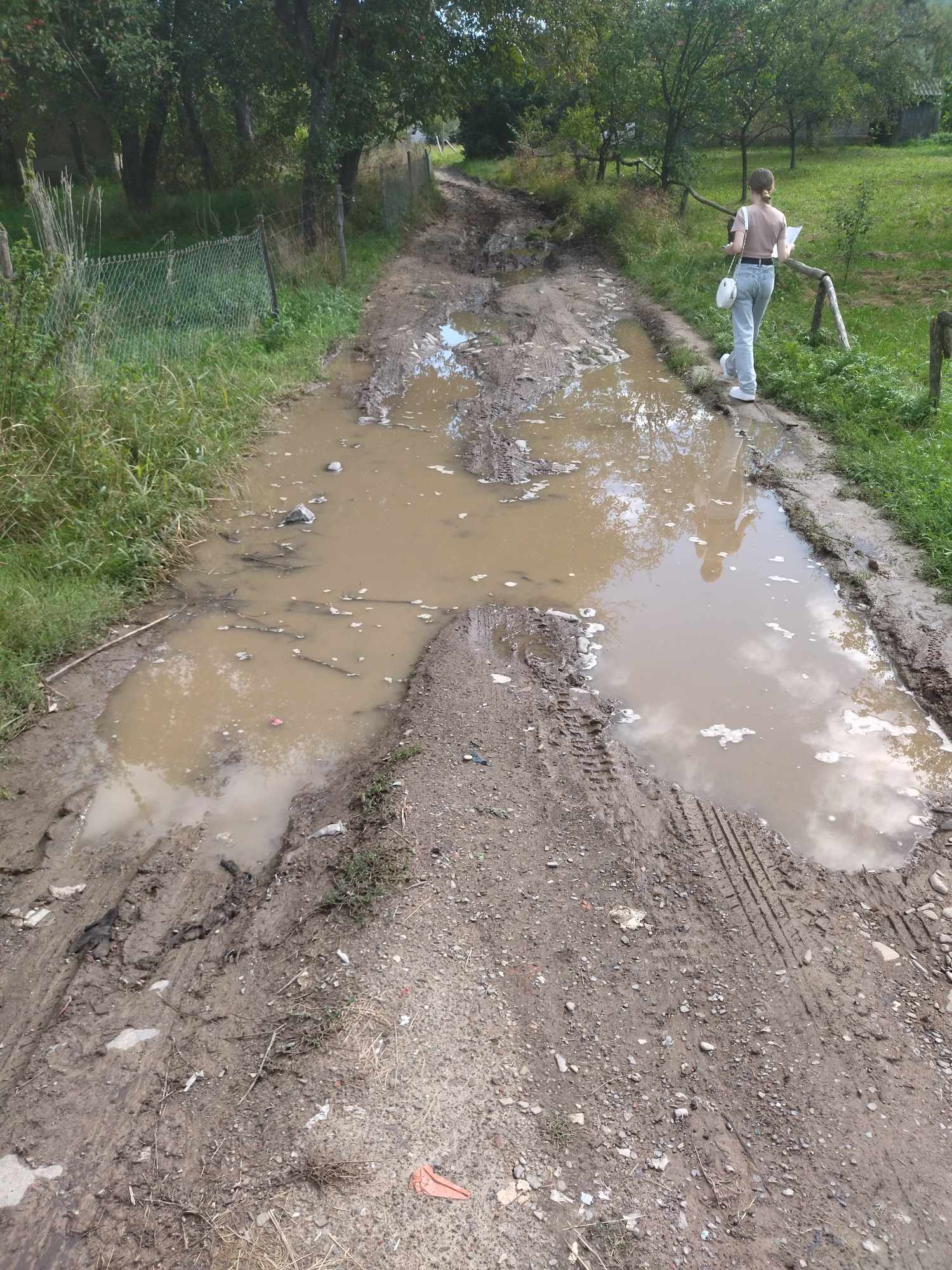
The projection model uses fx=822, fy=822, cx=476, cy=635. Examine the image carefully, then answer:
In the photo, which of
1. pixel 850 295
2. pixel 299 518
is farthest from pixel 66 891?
pixel 850 295

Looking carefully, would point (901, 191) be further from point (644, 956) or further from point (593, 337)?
point (644, 956)

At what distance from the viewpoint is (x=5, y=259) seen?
570 centimetres

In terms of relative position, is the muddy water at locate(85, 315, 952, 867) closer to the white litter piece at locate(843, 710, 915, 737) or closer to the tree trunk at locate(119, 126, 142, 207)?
the white litter piece at locate(843, 710, 915, 737)

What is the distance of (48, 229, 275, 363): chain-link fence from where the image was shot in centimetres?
635

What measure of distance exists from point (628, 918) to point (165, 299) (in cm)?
791

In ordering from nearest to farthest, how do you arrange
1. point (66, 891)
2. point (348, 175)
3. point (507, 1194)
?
point (507, 1194) → point (66, 891) → point (348, 175)

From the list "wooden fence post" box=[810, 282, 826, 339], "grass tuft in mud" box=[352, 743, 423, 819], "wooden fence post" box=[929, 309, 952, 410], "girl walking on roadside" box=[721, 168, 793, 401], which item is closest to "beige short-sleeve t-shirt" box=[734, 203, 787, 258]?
"girl walking on roadside" box=[721, 168, 793, 401]

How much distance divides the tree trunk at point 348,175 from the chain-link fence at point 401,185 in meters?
1.29

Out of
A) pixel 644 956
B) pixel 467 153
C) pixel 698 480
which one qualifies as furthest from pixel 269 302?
pixel 467 153

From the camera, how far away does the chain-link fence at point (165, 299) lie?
635 cm

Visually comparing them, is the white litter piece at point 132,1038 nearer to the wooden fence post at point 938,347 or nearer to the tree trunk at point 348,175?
the wooden fence post at point 938,347

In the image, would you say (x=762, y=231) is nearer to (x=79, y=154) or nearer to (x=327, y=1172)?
(x=327, y=1172)

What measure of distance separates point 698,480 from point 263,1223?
6.06m

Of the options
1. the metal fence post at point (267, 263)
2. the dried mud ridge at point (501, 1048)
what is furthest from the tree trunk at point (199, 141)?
the dried mud ridge at point (501, 1048)
